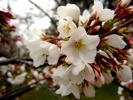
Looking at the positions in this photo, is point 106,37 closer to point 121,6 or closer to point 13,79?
point 121,6

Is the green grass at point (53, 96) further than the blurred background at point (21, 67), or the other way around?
the green grass at point (53, 96)

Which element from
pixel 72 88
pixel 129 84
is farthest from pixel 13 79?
pixel 72 88

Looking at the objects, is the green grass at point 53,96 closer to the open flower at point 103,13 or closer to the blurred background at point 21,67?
the blurred background at point 21,67

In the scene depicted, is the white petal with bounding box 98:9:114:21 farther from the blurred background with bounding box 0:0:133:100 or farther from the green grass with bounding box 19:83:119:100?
the green grass with bounding box 19:83:119:100

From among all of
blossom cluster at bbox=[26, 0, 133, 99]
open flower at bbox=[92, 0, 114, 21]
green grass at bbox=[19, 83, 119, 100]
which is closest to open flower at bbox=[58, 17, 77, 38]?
blossom cluster at bbox=[26, 0, 133, 99]

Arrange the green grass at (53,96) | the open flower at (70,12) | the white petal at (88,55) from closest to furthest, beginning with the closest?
the white petal at (88,55) → the open flower at (70,12) → the green grass at (53,96)

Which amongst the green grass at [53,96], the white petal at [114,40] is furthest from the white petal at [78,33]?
the green grass at [53,96]

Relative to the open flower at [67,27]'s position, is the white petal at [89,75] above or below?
below

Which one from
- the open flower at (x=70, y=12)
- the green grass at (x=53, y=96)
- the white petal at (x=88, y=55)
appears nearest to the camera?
the white petal at (x=88, y=55)
